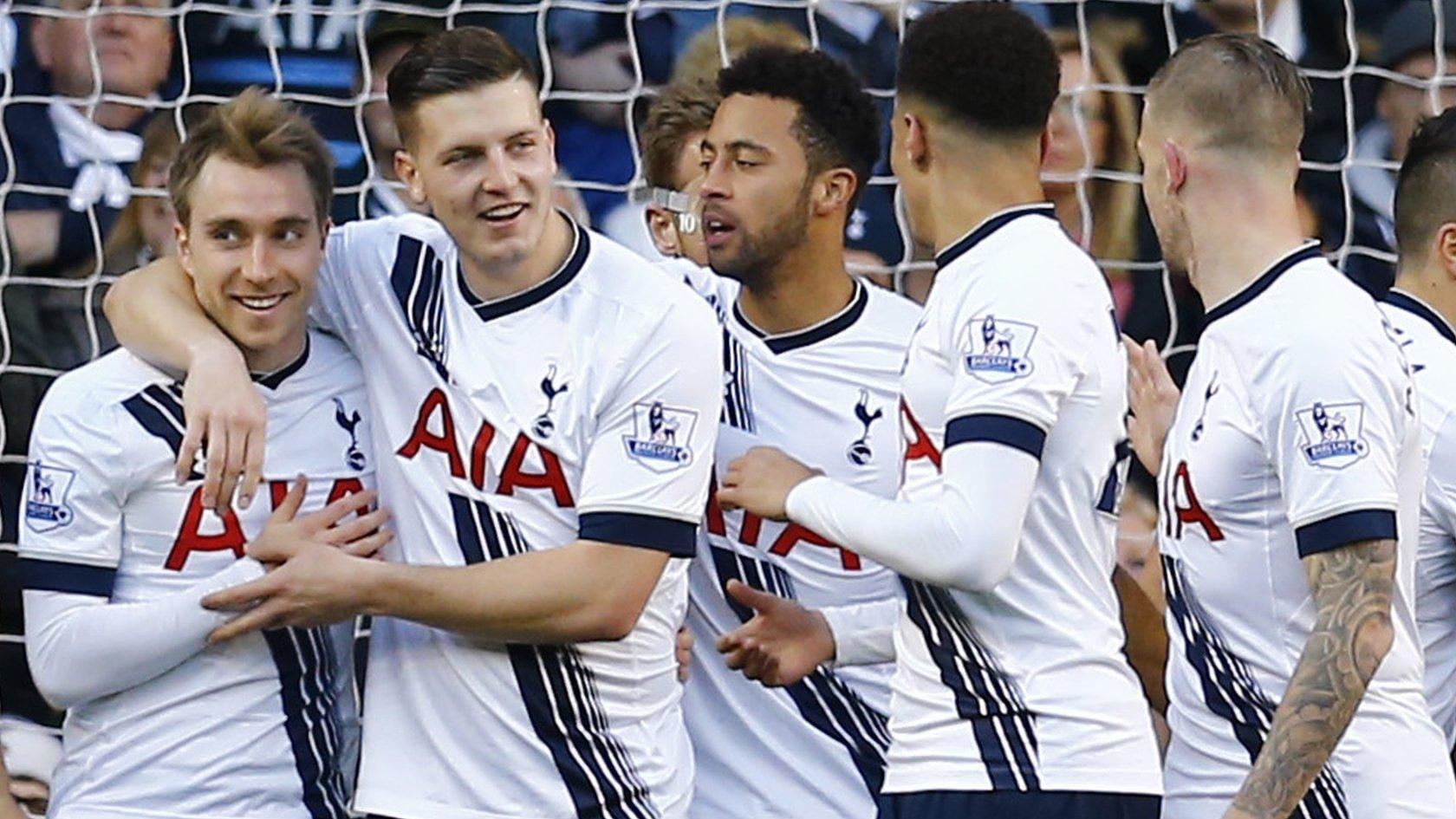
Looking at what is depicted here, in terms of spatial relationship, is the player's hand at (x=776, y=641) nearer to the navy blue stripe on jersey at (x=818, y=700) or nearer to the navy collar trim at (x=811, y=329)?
the navy blue stripe on jersey at (x=818, y=700)

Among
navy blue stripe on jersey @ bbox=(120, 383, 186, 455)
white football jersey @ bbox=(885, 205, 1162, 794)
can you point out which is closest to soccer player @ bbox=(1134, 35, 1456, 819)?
white football jersey @ bbox=(885, 205, 1162, 794)

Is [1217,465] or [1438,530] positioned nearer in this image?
[1217,465]

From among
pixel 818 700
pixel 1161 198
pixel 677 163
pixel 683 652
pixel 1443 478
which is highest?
pixel 1161 198

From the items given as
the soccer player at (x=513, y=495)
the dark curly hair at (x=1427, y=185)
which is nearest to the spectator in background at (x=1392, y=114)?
the dark curly hair at (x=1427, y=185)

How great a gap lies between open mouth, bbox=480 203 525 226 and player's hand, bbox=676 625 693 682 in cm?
71

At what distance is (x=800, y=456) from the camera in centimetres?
394

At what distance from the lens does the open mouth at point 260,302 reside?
12.1ft

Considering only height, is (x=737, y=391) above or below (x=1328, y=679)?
above

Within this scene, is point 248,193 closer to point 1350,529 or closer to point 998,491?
point 998,491

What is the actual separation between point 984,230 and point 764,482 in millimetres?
475

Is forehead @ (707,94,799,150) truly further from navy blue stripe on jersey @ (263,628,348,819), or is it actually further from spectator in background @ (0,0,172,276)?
spectator in background @ (0,0,172,276)

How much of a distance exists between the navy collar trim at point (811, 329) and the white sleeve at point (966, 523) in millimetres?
867

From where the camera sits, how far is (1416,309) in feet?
12.6

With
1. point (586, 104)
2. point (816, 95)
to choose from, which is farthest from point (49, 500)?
point (586, 104)
